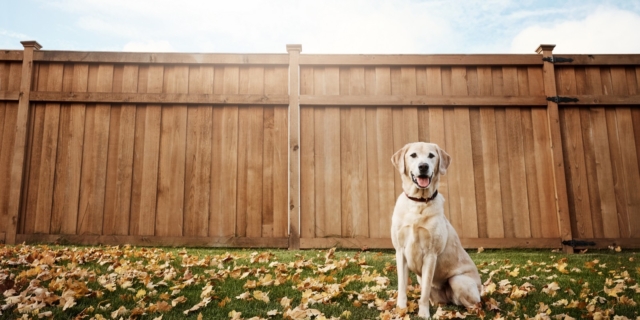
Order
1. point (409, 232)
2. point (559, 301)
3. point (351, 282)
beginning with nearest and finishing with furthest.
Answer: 1. point (409, 232)
2. point (559, 301)
3. point (351, 282)

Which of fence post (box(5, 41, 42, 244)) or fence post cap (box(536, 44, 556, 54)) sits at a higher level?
fence post cap (box(536, 44, 556, 54))

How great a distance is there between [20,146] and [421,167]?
5.55 metres

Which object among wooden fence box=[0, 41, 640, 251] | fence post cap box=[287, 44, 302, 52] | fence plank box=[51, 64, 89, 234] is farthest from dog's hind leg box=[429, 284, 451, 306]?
fence plank box=[51, 64, 89, 234]

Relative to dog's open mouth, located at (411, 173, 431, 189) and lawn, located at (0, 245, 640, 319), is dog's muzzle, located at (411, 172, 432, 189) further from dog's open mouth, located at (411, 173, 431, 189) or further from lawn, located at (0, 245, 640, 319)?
lawn, located at (0, 245, 640, 319)

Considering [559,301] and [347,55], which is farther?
[347,55]

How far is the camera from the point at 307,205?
5555mm

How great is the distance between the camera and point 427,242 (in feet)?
8.80

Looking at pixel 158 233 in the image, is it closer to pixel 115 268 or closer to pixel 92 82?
pixel 115 268

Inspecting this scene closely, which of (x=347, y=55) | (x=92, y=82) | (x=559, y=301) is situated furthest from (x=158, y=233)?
(x=559, y=301)

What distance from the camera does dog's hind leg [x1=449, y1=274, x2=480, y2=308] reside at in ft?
8.86

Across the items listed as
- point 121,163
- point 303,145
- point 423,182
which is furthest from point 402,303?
point 121,163

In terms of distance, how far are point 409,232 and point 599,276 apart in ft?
7.91

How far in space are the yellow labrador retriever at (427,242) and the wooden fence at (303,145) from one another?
8.69 ft

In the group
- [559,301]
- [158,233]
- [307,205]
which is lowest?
[559,301]
